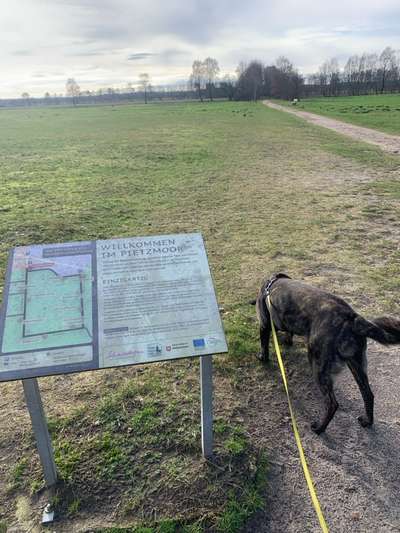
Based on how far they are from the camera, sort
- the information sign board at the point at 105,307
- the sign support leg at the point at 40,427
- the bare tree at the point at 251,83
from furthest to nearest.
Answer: the bare tree at the point at 251,83
the sign support leg at the point at 40,427
the information sign board at the point at 105,307

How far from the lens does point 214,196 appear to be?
1120cm

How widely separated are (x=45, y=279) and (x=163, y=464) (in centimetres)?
176

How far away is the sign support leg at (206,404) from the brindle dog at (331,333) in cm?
97

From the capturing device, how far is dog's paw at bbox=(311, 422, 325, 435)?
133 inches

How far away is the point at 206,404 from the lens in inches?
118

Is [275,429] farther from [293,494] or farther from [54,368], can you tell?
→ [54,368]

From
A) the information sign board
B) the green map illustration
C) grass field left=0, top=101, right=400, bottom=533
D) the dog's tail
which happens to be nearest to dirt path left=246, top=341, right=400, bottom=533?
grass field left=0, top=101, right=400, bottom=533

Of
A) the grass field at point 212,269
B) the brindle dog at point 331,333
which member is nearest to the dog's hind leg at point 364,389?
the brindle dog at point 331,333

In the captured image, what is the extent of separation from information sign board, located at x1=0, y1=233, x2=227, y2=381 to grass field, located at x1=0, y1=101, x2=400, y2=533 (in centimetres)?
116

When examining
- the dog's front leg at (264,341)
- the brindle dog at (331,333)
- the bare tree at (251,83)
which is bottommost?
the dog's front leg at (264,341)

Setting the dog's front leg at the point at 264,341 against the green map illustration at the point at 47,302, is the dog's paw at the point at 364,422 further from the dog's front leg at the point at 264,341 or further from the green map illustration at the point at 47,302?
the green map illustration at the point at 47,302

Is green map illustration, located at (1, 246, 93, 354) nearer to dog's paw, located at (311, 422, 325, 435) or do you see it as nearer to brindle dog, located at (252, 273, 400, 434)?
brindle dog, located at (252, 273, 400, 434)

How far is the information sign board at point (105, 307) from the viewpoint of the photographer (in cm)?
253

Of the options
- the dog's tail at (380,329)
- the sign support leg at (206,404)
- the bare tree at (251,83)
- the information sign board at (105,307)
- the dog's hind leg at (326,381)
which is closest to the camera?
the information sign board at (105,307)
